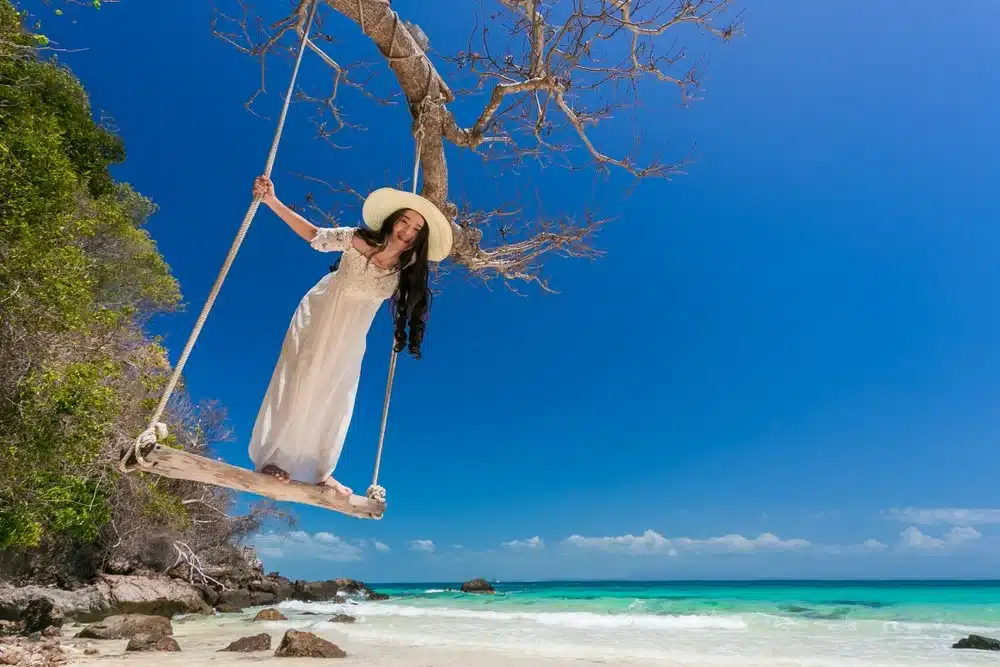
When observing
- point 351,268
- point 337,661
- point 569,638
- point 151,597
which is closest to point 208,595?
point 151,597

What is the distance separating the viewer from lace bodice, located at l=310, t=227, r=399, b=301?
10.7 feet

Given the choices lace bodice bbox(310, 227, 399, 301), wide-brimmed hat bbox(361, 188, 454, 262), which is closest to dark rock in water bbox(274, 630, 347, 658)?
lace bodice bbox(310, 227, 399, 301)

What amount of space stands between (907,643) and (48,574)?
16.2m

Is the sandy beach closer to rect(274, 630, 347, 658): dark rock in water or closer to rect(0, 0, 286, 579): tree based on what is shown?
rect(274, 630, 347, 658): dark rock in water

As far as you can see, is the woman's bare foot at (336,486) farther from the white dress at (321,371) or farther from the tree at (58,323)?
the tree at (58,323)

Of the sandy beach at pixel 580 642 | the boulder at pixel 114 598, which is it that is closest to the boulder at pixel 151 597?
the boulder at pixel 114 598

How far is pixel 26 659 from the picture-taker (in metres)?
5.61

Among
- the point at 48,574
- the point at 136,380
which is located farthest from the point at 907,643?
the point at 48,574

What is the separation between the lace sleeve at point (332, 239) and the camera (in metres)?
3.26

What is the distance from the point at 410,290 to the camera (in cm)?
345

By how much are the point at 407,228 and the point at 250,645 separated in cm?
645

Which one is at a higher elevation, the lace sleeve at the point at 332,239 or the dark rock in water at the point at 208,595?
the lace sleeve at the point at 332,239

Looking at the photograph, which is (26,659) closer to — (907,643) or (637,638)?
(637,638)

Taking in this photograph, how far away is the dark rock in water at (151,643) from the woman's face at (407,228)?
6.35m
